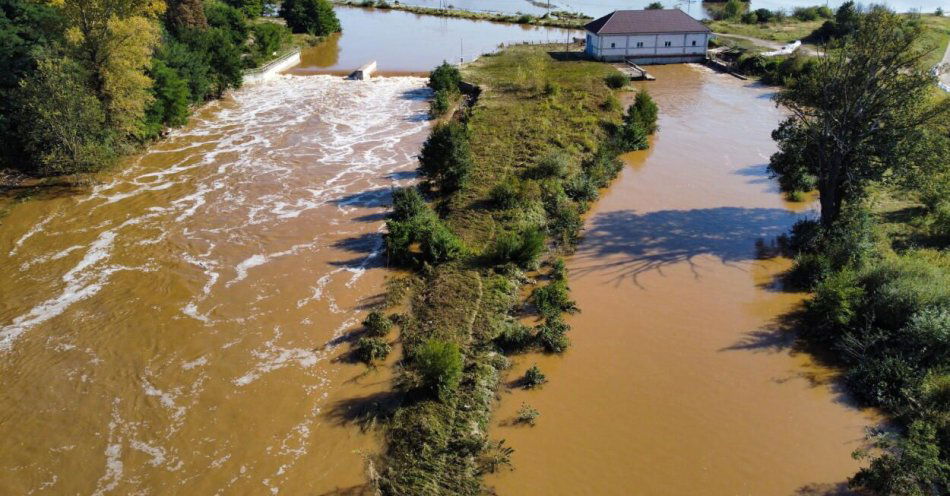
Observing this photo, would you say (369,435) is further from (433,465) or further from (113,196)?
(113,196)

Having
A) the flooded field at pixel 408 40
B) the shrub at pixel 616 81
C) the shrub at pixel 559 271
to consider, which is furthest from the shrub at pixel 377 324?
the flooded field at pixel 408 40

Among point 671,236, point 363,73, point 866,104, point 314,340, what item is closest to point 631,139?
point 671,236

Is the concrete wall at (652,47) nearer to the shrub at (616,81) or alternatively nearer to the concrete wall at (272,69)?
the shrub at (616,81)

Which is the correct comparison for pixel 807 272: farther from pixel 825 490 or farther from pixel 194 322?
pixel 194 322

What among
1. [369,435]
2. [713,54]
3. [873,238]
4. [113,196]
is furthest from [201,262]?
[713,54]

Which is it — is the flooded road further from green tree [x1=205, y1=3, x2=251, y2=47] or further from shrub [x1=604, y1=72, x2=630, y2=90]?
green tree [x1=205, y1=3, x2=251, y2=47]
